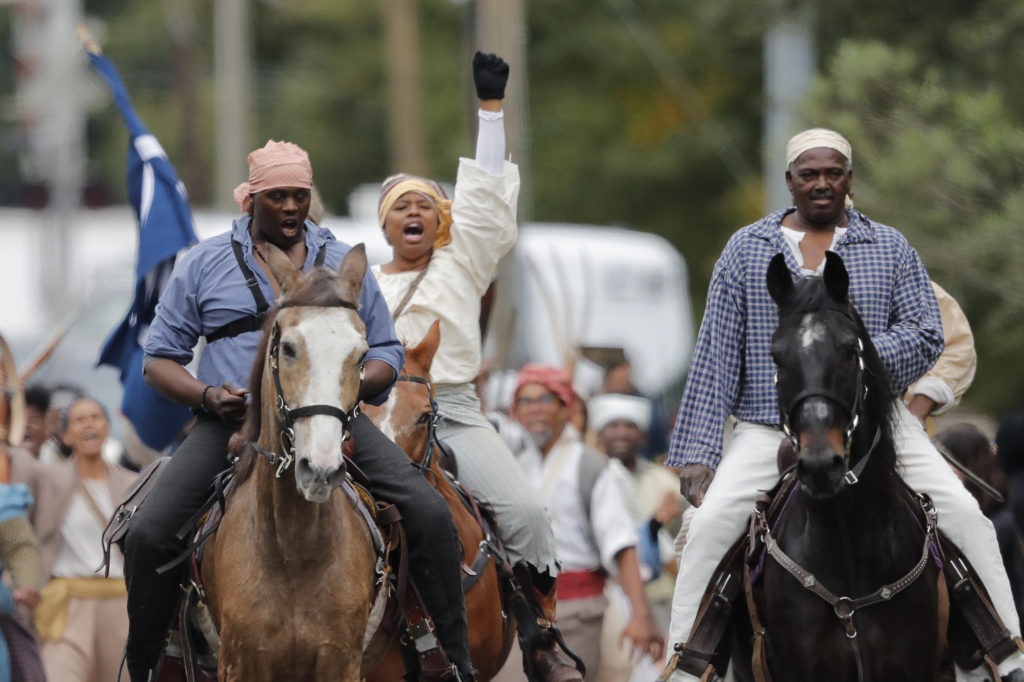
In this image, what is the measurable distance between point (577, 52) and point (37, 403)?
2391 cm

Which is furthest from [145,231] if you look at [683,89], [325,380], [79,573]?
[683,89]

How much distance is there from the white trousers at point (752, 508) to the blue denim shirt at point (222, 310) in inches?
59.4

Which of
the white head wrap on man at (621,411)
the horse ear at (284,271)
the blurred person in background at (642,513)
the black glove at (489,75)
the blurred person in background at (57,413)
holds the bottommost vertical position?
the blurred person in background at (642,513)

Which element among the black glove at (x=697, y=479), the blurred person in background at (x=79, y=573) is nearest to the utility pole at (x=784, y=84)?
the blurred person in background at (x=79, y=573)

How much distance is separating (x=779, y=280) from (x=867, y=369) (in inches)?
19.6

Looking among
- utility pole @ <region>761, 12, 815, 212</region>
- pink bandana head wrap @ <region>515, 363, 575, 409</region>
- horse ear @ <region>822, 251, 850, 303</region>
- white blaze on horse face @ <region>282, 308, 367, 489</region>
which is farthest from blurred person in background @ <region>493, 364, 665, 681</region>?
utility pole @ <region>761, 12, 815, 212</region>

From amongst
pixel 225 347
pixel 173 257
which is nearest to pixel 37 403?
pixel 173 257

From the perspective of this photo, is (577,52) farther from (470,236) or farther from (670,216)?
(470,236)

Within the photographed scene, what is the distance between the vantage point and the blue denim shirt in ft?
29.2

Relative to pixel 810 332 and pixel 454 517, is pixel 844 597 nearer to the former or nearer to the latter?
pixel 810 332

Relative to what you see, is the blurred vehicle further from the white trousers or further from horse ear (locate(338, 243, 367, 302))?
horse ear (locate(338, 243, 367, 302))

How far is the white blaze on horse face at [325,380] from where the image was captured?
24.5ft

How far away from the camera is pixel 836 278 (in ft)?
27.6

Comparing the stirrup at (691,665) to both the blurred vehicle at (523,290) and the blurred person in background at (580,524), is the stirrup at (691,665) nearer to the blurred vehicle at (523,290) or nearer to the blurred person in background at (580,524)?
the blurred person in background at (580,524)
